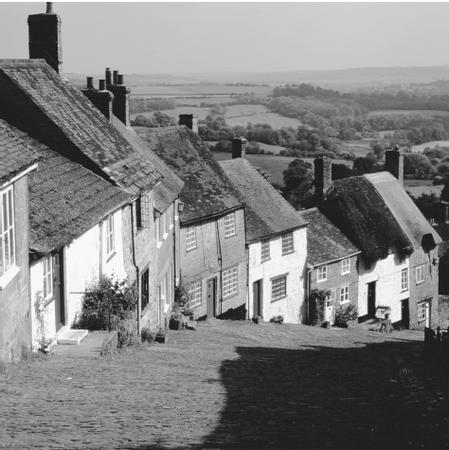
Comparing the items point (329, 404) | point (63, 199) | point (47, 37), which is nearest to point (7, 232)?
point (63, 199)

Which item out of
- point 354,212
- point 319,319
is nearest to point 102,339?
point 319,319

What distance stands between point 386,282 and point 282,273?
8634mm

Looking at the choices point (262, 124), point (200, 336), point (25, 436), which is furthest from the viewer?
point (262, 124)

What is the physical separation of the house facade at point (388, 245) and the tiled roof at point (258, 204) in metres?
5.52

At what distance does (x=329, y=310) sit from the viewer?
4172cm

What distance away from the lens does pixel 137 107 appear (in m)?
160

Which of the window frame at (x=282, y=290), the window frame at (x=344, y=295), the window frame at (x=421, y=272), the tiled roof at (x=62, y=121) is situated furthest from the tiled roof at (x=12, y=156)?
the window frame at (x=421, y=272)

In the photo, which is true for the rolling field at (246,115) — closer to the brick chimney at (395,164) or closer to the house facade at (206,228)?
the brick chimney at (395,164)

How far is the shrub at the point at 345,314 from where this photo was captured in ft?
136

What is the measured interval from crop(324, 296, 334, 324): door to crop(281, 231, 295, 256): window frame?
11.5 ft

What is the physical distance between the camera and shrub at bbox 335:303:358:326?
136ft

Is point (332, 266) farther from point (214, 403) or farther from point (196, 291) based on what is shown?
point (214, 403)

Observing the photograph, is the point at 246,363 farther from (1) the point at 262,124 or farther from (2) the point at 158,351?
(1) the point at 262,124

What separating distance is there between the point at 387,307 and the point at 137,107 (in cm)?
12118
